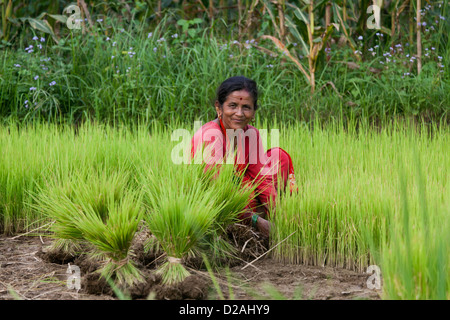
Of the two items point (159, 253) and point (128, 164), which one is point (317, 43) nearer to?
point (128, 164)

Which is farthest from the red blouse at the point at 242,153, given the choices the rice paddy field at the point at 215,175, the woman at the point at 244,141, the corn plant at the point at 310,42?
the corn plant at the point at 310,42

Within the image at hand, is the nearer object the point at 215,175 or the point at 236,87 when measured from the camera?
the point at 215,175

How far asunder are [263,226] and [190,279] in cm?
78

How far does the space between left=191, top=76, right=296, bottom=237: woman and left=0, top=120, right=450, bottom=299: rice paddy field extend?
161 millimetres

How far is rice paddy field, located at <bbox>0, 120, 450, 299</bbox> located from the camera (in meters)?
1.83

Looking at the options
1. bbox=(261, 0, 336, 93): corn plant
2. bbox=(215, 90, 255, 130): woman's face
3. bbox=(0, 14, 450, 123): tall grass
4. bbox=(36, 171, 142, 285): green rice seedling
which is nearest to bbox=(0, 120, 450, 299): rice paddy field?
bbox=(36, 171, 142, 285): green rice seedling

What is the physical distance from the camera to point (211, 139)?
3062mm

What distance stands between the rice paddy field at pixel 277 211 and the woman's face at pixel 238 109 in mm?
428

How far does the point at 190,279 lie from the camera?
7.27ft

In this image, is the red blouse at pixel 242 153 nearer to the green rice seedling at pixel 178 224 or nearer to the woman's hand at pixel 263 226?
the woman's hand at pixel 263 226

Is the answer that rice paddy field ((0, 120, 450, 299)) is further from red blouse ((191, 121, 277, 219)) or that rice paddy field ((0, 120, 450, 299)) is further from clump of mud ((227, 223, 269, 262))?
red blouse ((191, 121, 277, 219))

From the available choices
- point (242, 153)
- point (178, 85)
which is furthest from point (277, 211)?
point (178, 85)

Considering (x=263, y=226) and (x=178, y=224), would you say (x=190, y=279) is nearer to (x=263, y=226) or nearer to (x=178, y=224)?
(x=178, y=224)

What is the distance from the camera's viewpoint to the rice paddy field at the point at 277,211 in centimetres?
183
